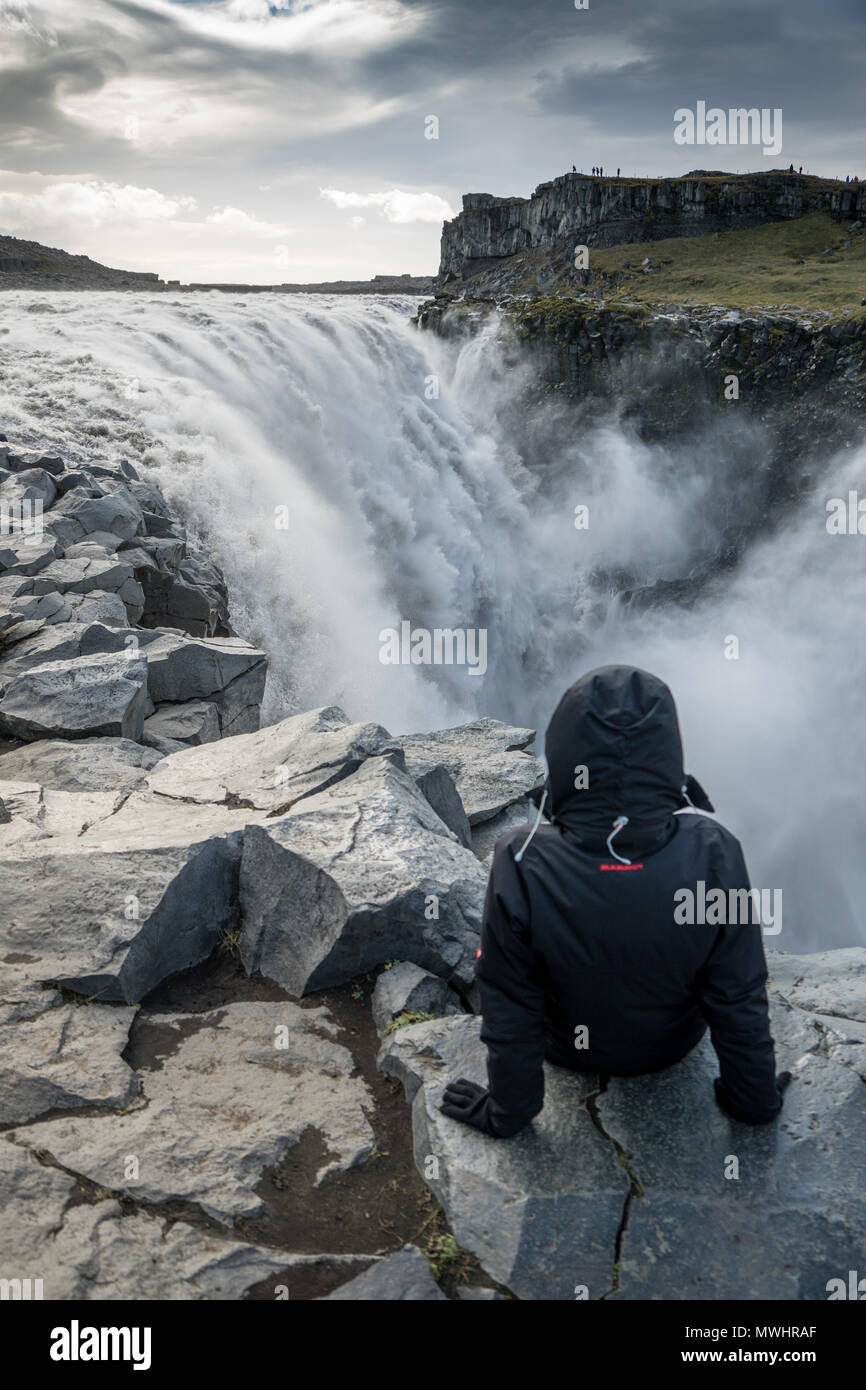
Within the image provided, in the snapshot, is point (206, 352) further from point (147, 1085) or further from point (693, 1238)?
point (693, 1238)

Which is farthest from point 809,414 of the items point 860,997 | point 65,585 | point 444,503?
point 860,997

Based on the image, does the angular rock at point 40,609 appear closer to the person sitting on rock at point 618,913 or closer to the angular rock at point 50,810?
the angular rock at point 50,810

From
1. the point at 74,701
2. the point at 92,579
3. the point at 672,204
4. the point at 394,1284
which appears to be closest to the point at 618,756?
the point at 394,1284

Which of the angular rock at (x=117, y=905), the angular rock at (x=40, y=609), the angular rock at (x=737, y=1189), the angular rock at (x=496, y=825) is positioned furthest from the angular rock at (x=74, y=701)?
the angular rock at (x=737, y=1189)

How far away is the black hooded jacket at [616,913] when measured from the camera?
319 cm

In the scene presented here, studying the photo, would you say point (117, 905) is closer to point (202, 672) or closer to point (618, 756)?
point (618, 756)

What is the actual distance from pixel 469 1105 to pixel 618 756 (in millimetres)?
1688

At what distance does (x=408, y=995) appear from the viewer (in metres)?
4.83

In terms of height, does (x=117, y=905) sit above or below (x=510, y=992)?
below

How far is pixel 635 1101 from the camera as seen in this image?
3754mm

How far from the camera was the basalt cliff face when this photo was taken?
196 ft

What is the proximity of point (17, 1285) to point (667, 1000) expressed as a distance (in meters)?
2.58

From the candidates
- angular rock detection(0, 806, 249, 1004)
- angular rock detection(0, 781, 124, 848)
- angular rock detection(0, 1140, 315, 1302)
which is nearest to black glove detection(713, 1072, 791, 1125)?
angular rock detection(0, 1140, 315, 1302)

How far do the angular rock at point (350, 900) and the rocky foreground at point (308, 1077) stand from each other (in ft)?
0.06
